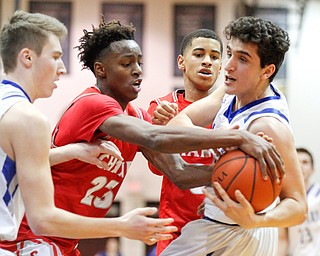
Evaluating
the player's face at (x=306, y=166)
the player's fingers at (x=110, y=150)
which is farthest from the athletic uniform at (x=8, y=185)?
the player's face at (x=306, y=166)

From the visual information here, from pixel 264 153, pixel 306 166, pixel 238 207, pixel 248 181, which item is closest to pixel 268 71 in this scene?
pixel 264 153

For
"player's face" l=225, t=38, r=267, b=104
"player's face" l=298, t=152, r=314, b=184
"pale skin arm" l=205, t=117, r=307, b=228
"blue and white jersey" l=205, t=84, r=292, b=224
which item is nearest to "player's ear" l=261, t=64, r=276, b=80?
"player's face" l=225, t=38, r=267, b=104

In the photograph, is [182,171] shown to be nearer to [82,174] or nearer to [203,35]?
[82,174]

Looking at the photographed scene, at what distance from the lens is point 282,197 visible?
4109 millimetres

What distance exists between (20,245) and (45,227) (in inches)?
33.6

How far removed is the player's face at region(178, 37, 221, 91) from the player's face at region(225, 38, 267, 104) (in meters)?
1.34

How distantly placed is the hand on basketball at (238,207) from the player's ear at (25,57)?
123 centimetres

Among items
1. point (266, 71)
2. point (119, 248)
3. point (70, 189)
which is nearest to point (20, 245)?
point (70, 189)

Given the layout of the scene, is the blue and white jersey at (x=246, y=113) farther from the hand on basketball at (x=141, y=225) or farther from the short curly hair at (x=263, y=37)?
the hand on basketball at (x=141, y=225)

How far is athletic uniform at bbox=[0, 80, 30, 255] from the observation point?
3629 mm

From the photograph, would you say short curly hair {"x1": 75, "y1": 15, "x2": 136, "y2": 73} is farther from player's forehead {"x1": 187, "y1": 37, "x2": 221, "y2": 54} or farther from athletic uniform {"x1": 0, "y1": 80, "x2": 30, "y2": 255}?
athletic uniform {"x1": 0, "y1": 80, "x2": 30, "y2": 255}

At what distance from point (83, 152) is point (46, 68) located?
0.69 metres

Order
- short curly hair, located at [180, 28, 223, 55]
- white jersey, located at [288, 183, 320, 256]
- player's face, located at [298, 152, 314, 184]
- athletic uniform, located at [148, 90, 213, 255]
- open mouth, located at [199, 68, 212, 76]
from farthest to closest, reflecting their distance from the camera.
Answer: white jersey, located at [288, 183, 320, 256] < player's face, located at [298, 152, 314, 184] < short curly hair, located at [180, 28, 223, 55] < open mouth, located at [199, 68, 212, 76] < athletic uniform, located at [148, 90, 213, 255]

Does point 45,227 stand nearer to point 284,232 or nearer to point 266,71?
point 266,71
